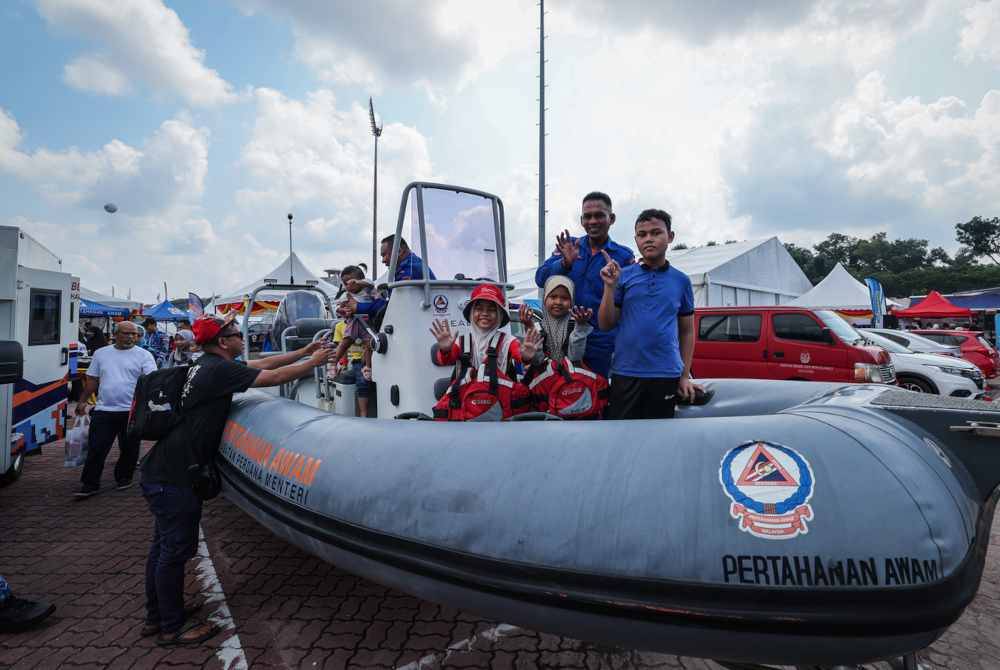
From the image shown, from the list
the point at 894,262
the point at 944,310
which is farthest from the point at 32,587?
the point at 894,262

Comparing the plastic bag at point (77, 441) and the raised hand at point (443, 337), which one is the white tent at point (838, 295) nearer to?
the raised hand at point (443, 337)

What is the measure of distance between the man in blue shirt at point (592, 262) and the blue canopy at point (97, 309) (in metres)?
22.8

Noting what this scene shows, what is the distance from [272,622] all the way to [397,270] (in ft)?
7.60

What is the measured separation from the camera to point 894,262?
5866 centimetres

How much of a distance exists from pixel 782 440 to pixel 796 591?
0.47 m

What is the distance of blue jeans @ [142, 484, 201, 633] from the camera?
8.13 ft

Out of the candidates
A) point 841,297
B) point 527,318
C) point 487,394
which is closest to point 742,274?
point 841,297

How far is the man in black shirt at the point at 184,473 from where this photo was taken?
8.15 ft

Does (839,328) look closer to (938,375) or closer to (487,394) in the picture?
(938,375)

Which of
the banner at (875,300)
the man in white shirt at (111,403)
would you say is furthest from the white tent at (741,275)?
the man in white shirt at (111,403)

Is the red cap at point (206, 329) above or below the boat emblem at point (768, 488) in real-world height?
above

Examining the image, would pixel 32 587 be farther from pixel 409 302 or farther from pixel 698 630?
pixel 698 630

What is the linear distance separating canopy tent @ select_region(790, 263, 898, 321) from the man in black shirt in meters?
17.3

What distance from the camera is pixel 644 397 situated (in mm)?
2617
